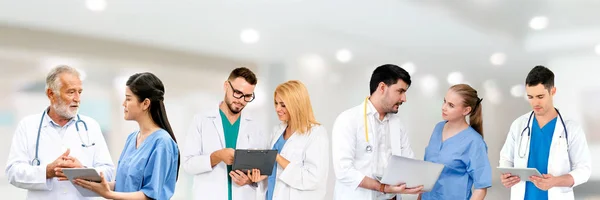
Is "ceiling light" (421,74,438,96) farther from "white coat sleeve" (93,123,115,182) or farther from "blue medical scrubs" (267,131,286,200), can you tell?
"white coat sleeve" (93,123,115,182)

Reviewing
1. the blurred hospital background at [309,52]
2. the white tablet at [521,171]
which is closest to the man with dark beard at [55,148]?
the blurred hospital background at [309,52]

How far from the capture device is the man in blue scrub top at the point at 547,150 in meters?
4.28

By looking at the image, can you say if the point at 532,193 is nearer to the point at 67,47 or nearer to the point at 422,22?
the point at 422,22

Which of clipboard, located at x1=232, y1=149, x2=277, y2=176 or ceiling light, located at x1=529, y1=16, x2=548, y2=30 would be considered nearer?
clipboard, located at x1=232, y1=149, x2=277, y2=176

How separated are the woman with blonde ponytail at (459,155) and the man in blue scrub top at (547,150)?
16 cm

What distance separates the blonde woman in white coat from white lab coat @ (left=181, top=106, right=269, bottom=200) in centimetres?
13

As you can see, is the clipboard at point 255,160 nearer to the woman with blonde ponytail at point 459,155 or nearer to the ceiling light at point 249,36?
the woman with blonde ponytail at point 459,155

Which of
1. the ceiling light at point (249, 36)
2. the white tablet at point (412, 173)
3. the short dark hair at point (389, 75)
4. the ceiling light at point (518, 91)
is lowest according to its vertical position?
the white tablet at point (412, 173)

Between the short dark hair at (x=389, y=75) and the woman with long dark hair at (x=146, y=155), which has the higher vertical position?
the short dark hair at (x=389, y=75)

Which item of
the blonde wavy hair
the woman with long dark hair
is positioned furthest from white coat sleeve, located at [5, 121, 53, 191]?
the blonde wavy hair

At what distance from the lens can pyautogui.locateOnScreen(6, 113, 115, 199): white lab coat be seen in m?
3.90

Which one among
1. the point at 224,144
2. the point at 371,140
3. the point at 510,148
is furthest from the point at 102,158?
the point at 510,148

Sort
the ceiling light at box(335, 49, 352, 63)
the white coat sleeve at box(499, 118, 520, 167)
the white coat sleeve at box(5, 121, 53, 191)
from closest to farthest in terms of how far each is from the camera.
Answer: the white coat sleeve at box(5, 121, 53, 191), the white coat sleeve at box(499, 118, 520, 167), the ceiling light at box(335, 49, 352, 63)

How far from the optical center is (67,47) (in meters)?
4.55
